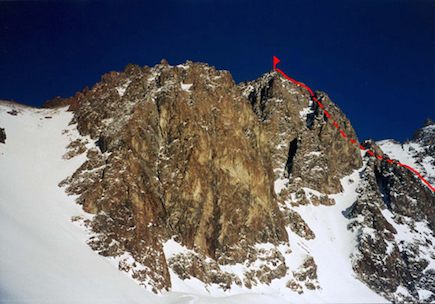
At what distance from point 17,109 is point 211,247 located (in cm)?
5489

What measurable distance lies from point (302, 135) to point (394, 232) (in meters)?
32.7

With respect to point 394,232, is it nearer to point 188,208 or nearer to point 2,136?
point 188,208

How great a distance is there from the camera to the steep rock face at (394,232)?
70.3 metres

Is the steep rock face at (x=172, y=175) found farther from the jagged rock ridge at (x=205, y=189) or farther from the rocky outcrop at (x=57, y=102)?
the rocky outcrop at (x=57, y=102)

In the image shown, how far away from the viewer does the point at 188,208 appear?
5422cm

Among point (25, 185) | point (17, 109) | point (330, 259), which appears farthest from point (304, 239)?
point (17, 109)

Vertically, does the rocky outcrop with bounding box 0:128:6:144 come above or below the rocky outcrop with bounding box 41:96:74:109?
below

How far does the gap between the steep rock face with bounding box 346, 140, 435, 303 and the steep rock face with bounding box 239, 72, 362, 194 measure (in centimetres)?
853

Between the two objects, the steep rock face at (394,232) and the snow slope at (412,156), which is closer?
the steep rock face at (394,232)

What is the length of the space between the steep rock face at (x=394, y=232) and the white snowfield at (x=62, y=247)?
3.62 metres

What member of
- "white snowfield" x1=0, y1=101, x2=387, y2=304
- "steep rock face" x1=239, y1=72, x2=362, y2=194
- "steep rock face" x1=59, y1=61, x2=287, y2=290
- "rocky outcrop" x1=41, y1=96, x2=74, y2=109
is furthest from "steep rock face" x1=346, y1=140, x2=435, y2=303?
"rocky outcrop" x1=41, y1=96, x2=74, y2=109

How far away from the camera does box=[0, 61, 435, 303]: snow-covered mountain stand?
3859 centimetres

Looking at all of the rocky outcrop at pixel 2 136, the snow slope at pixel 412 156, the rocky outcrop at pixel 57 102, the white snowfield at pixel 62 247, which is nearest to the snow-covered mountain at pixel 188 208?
the white snowfield at pixel 62 247

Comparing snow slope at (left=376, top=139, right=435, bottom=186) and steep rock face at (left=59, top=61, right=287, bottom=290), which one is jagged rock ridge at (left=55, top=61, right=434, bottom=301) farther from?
snow slope at (left=376, top=139, right=435, bottom=186)
